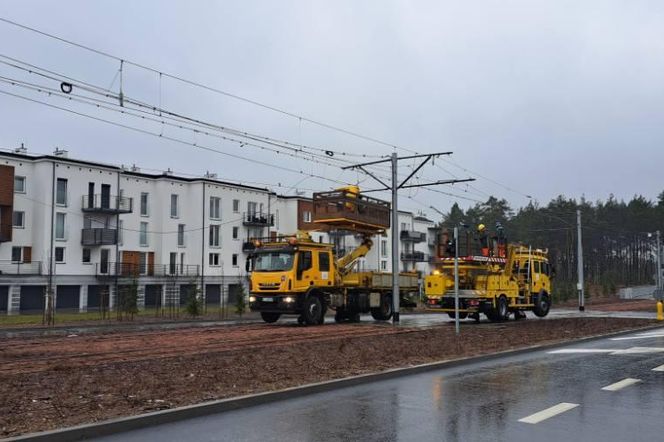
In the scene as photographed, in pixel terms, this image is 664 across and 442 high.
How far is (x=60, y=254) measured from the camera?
47281 mm

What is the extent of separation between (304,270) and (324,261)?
129 cm

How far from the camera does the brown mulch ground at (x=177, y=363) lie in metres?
8.09

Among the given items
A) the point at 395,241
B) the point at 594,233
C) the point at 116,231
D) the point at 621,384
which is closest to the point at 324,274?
the point at 395,241

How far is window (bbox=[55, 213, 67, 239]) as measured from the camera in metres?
47.1

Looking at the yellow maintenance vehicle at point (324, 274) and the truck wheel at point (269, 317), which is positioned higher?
the yellow maintenance vehicle at point (324, 274)

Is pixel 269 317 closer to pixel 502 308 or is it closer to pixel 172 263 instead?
pixel 502 308

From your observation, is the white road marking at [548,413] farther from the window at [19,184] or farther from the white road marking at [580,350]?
the window at [19,184]

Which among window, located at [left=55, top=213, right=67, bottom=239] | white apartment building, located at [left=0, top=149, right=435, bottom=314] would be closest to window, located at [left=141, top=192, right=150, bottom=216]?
white apartment building, located at [left=0, top=149, right=435, bottom=314]

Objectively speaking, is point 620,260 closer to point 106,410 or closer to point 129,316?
point 129,316

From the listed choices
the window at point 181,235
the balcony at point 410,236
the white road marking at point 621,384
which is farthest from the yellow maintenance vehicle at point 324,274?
the balcony at point 410,236

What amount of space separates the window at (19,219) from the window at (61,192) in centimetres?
248

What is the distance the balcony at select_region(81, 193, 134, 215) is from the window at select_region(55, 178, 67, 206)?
1.37 m

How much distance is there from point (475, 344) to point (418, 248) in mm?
74950

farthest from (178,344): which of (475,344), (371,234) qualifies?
(371,234)
